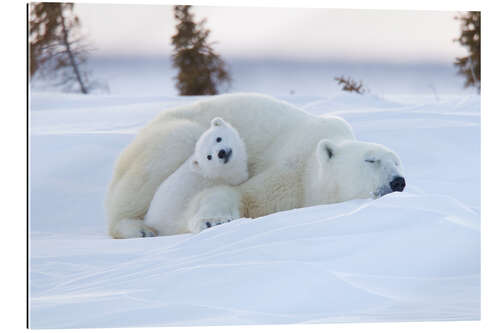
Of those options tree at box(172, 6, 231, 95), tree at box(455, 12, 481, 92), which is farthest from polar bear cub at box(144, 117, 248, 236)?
tree at box(455, 12, 481, 92)

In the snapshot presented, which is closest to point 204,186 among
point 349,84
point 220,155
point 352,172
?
point 220,155

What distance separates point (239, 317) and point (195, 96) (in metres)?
1.57

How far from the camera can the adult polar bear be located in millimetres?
4055

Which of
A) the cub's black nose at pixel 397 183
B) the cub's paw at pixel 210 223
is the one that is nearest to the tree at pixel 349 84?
the cub's black nose at pixel 397 183

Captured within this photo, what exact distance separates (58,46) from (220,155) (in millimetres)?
1032

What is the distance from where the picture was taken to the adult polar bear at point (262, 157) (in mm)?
4055

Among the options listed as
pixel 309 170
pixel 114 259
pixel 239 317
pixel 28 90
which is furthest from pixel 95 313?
pixel 309 170

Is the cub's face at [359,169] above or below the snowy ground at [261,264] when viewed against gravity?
above

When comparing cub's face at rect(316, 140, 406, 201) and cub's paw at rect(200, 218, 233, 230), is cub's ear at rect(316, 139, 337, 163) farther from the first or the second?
cub's paw at rect(200, 218, 233, 230)

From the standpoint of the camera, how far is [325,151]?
4082 millimetres

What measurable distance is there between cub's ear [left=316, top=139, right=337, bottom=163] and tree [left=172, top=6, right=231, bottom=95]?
665 millimetres

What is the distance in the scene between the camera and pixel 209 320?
3324 millimetres

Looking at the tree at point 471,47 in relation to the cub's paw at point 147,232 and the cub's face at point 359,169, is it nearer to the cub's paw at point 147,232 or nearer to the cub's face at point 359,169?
the cub's face at point 359,169
